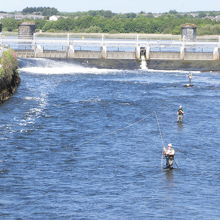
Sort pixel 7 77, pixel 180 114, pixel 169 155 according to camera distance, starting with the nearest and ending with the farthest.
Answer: pixel 169 155 < pixel 180 114 < pixel 7 77

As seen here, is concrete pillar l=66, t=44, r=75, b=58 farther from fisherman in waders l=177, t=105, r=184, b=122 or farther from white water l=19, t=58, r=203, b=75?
fisherman in waders l=177, t=105, r=184, b=122

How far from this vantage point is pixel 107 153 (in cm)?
5175

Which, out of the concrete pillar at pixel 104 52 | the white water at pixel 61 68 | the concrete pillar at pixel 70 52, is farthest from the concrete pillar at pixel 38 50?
the concrete pillar at pixel 104 52

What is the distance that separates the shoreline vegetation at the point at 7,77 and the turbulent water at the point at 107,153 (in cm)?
110

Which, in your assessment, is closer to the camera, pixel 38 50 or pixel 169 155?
pixel 169 155

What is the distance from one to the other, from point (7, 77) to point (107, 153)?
78.1ft

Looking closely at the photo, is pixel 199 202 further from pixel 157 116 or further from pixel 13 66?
pixel 13 66

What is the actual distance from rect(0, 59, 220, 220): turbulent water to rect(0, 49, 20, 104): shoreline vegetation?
1105 mm

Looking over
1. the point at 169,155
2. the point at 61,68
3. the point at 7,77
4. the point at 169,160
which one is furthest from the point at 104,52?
the point at 169,155

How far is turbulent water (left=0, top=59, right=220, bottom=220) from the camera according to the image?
39562 mm

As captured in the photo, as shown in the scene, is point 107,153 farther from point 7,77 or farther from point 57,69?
point 57,69

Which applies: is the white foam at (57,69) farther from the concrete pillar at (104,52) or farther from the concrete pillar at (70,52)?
the concrete pillar at (104,52)

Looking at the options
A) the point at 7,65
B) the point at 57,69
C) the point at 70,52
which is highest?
the point at 7,65

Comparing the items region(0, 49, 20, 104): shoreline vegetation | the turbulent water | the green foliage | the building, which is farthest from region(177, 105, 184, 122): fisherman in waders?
the building
